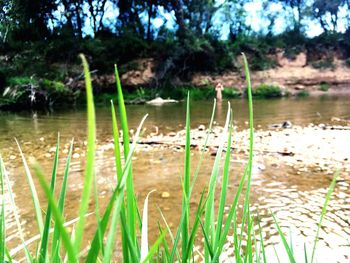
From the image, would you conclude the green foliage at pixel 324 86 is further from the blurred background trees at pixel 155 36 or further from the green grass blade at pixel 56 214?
the green grass blade at pixel 56 214

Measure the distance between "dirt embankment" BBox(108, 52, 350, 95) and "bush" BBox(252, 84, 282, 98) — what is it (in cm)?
84

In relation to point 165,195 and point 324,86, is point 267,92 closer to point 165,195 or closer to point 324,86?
point 324,86

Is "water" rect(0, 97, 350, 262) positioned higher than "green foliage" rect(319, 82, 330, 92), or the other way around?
"green foliage" rect(319, 82, 330, 92)

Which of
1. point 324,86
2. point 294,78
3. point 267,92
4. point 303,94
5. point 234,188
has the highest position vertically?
point 294,78

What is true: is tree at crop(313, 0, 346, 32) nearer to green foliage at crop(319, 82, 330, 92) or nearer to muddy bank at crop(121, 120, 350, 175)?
green foliage at crop(319, 82, 330, 92)

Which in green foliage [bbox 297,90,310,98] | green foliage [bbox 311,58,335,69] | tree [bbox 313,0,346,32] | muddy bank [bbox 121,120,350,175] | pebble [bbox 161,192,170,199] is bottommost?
pebble [bbox 161,192,170,199]

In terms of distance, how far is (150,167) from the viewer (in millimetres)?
2357

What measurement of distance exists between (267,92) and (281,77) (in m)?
2.65

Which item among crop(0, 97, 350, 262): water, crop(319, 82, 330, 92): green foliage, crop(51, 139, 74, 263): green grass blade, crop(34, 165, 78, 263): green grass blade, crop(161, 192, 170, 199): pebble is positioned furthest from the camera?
crop(319, 82, 330, 92): green foliage

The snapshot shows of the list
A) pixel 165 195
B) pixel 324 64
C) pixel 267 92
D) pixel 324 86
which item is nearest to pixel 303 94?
pixel 267 92

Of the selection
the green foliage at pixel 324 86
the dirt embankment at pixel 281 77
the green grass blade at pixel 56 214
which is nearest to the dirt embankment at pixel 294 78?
the dirt embankment at pixel 281 77

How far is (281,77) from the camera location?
13805 mm

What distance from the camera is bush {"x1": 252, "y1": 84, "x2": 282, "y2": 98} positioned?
11.6 m

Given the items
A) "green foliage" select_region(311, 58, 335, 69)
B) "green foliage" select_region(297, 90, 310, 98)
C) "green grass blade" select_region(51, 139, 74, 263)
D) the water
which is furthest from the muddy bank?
"green foliage" select_region(311, 58, 335, 69)
